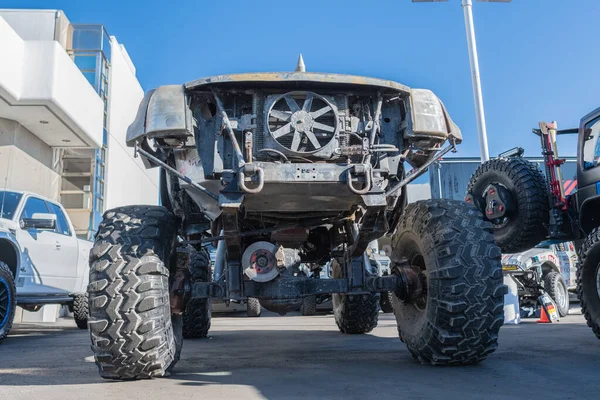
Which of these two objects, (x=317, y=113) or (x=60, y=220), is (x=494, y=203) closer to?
(x=317, y=113)

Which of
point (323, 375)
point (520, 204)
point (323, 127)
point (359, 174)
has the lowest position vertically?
point (323, 375)

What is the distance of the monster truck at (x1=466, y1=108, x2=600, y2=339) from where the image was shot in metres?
5.98

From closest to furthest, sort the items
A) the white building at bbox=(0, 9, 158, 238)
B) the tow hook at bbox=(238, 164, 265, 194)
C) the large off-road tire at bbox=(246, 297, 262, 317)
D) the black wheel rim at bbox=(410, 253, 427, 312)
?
the tow hook at bbox=(238, 164, 265, 194), the black wheel rim at bbox=(410, 253, 427, 312), the large off-road tire at bbox=(246, 297, 262, 317), the white building at bbox=(0, 9, 158, 238)

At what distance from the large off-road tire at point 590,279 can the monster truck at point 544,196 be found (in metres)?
0.80

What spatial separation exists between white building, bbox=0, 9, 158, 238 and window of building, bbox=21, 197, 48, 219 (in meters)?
4.32

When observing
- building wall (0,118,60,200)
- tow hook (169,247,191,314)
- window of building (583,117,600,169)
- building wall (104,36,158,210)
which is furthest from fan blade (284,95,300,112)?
building wall (104,36,158,210)

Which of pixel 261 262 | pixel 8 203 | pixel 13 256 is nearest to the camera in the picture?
pixel 261 262

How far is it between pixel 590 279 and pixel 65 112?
43.1 feet

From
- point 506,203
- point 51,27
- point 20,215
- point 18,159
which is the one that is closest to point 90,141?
point 18,159

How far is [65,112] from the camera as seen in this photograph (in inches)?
571

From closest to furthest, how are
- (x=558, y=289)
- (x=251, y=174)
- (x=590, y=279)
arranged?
1. (x=251, y=174)
2. (x=590, y=279)
3. (x=558, y=289)

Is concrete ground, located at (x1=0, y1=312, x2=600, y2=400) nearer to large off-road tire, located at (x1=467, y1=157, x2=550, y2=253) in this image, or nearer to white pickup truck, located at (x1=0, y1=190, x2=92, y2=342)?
white pickup truck, located at (x1=0, y1=190, x2=92, y2=342)

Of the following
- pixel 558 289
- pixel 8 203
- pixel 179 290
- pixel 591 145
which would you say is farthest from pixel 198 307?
pixel 558 289

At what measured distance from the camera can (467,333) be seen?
150 inches
